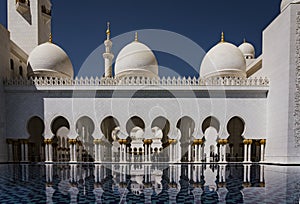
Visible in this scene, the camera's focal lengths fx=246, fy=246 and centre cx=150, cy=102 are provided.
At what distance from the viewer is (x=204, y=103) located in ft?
24.3

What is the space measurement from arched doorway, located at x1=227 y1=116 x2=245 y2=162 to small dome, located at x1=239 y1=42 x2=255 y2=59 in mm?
6079

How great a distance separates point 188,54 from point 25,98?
18.0 ft

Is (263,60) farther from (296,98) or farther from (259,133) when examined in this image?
(259,133)

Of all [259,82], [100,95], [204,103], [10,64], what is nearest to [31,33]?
[10,64]

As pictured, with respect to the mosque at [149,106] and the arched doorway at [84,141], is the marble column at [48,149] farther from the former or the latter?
Answer: the arched doorway at [84,141]

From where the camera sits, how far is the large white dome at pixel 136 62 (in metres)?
8.77

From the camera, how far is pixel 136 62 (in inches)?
345

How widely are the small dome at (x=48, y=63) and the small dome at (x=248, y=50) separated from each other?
375 inches

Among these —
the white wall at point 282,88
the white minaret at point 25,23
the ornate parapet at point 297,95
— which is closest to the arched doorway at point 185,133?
the white wall at point 282,88

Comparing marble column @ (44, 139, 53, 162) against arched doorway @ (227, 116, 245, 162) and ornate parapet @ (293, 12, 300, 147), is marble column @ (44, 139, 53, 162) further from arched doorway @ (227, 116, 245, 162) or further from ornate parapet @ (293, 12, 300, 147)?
ornate parapet @ (293, 12, 300, 147)

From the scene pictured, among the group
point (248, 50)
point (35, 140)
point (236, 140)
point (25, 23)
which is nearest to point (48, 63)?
point (35, 140)

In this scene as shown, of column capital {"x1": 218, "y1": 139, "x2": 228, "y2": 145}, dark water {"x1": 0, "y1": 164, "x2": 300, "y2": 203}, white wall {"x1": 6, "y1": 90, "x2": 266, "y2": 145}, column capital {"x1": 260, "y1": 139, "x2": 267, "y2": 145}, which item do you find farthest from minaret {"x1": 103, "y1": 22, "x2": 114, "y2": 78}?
dark water {"x1": 0, "y1": 164, "x2": 300, "y2": 203}

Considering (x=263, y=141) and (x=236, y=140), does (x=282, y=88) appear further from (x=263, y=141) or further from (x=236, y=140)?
(x=236, y=140)

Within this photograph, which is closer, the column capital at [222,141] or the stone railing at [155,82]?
the column capital at [222,141]
